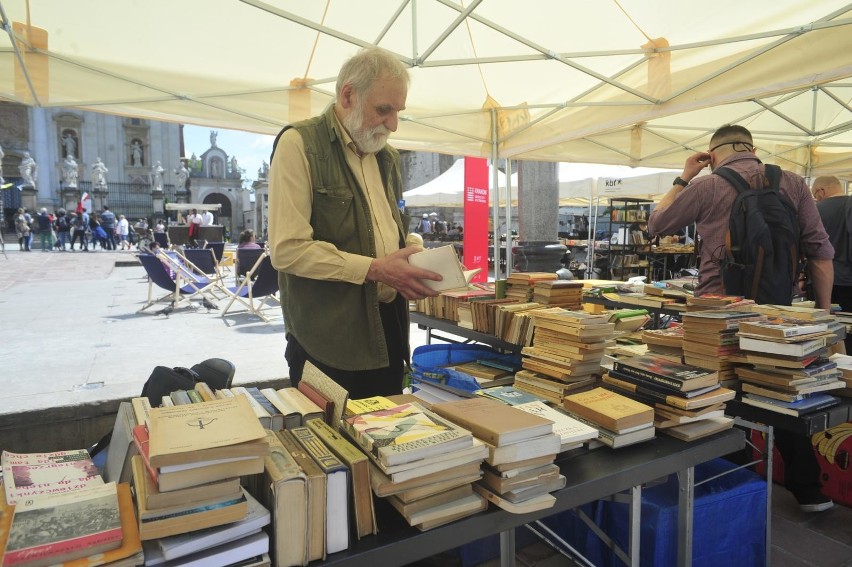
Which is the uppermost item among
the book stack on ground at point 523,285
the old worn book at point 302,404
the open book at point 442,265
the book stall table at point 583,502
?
the open book at point 442,265

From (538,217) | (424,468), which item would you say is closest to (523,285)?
(424,468)

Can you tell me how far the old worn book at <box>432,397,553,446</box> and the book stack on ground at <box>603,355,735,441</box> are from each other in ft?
1.99

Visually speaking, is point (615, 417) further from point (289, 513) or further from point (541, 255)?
point (541, 255)

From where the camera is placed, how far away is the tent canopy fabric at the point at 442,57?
3.42 meters

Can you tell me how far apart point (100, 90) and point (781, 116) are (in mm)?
7259

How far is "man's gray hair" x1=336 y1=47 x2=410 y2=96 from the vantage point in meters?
1.80

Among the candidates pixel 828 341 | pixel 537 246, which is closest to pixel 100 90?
pixel 828 341

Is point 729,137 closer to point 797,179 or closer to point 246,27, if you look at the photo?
point 797,179

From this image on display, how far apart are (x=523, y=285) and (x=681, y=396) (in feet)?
5.85

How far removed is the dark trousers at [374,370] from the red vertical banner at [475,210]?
547 cm

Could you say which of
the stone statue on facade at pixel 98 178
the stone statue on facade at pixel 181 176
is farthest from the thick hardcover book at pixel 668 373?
the stone statue on facade at pixel 181 176

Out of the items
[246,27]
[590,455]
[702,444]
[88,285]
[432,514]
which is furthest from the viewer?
[88,285]

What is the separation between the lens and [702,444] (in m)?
1.66

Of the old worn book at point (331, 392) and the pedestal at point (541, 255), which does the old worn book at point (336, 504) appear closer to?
the old worn book at point (331, 392)
